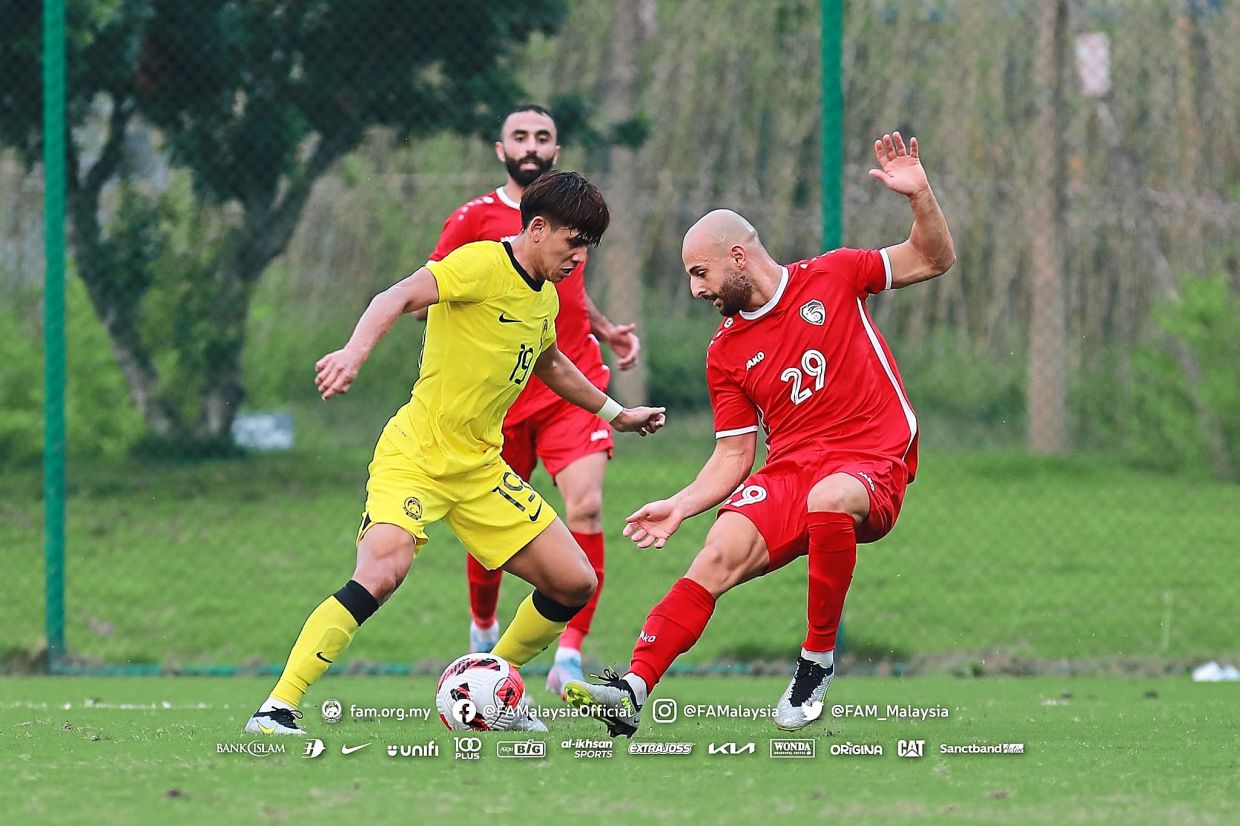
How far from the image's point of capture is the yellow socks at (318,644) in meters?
4.71

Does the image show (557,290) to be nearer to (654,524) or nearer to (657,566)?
(654,524)

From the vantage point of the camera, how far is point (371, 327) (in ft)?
15.1

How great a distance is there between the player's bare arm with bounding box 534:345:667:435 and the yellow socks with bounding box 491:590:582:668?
2.01 feet

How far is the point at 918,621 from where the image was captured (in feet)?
28.3

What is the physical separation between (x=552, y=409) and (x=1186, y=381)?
5180mm

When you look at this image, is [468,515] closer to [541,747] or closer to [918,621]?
[541,747]

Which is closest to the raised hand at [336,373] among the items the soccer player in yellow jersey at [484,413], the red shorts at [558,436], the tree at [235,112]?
the soccer player in yellow jersey at [484,413]

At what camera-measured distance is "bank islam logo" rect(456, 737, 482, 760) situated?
4.37 m

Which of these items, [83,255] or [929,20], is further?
[929,20]

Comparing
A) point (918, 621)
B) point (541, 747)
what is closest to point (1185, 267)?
point (918, 621)

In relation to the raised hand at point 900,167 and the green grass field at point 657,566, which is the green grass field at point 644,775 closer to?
the raised hand at point 900,167

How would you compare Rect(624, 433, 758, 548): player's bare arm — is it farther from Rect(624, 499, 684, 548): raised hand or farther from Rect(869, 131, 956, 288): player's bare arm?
Rect(869, 131, 956, 288): player's bare arm

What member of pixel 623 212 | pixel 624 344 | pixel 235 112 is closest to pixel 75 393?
pixel 235 112

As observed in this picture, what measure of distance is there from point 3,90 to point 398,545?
233 inches
